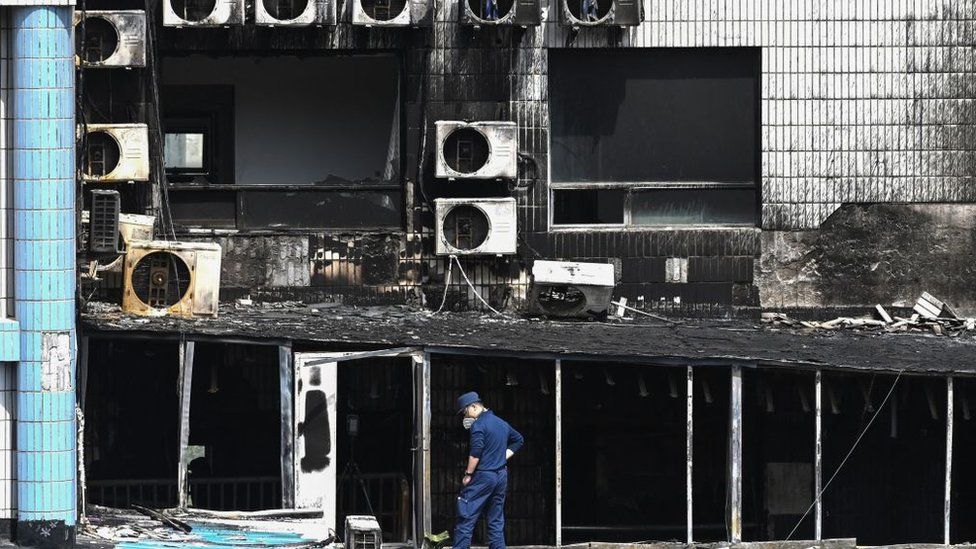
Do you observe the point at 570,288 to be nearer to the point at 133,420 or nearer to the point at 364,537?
the point at 364,537

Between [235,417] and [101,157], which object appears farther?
[235,417]

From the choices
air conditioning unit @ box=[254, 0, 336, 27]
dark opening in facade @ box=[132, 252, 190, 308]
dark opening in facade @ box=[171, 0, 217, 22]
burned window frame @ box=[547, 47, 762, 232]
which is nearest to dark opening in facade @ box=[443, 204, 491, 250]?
burned window frame @ box=[547, 47, 762, 232]

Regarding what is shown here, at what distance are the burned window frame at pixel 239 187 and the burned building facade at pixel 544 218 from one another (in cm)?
3

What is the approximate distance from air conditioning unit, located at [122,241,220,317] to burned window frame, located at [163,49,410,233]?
45.5 inches

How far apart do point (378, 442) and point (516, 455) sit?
60.2 inches

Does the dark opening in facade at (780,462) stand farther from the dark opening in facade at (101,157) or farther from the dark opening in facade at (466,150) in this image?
the dark opening in facade at (101,157)

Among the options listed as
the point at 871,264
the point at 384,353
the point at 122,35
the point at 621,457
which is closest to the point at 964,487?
the point at 871,264

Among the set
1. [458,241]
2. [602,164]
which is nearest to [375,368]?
[458,241]

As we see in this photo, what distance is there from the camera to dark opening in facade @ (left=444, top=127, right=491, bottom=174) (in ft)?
65.6

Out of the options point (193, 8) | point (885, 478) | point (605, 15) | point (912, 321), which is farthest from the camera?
point (885, 478)

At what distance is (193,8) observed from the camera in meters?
19.8

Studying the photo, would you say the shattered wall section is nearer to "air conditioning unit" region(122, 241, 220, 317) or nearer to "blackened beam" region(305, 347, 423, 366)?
"blackened beam" region(305, 347, 423, 366)

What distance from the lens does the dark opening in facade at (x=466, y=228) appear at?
20.1 metres

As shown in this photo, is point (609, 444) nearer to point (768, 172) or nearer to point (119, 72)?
point (768, 172)
